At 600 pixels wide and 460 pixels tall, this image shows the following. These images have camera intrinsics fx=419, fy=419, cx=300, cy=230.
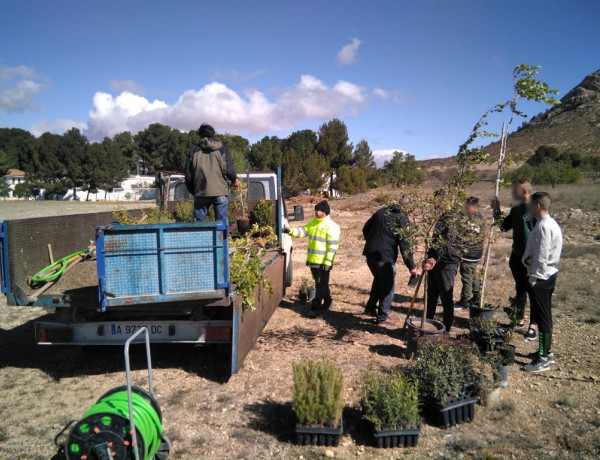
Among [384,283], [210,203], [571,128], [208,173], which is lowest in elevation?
[384,283]

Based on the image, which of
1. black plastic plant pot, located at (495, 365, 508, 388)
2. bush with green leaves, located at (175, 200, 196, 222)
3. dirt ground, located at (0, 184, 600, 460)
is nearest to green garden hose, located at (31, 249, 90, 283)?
dirt ground, located at (0, 184, 600, 460)

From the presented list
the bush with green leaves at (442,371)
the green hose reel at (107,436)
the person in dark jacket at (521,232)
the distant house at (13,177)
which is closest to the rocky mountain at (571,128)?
the person in dark jacket at (521,232)

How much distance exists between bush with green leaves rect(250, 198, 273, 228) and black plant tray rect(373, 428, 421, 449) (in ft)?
13.7

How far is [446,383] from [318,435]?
1.22 metres

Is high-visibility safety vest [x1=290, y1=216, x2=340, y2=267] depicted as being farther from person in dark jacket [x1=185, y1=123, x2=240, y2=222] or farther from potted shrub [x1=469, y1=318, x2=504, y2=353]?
potted shrub [x1=469, y1=318, x2=504, y2=353]

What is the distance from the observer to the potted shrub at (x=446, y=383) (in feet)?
12.0

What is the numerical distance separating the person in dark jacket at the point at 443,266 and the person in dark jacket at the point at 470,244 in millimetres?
111

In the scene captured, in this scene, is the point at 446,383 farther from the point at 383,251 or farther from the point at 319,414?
the point at 383,251

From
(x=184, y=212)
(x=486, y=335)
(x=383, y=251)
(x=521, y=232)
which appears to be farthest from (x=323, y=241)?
(x=521, y=232)

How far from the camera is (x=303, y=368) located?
12.1 feet

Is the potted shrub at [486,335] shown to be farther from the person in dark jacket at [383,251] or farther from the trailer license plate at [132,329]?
the trailer license plate at [132,329]

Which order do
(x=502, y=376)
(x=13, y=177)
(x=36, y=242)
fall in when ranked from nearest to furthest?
(x=502, y=376) → (x=36, y=242) → (x=13, y=177)

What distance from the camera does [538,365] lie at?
15.5 ft

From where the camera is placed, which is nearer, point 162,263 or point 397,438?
point 397,438
